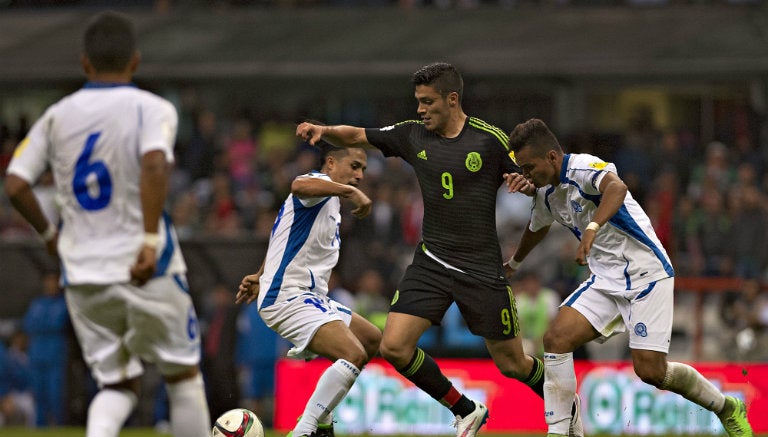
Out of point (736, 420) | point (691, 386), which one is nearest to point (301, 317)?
point (691, 386)

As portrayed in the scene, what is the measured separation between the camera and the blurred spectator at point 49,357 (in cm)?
1551

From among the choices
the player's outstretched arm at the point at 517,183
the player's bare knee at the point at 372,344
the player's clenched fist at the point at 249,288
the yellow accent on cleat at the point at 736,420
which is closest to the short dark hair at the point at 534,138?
the player's outstretched arm at the point at 517,183

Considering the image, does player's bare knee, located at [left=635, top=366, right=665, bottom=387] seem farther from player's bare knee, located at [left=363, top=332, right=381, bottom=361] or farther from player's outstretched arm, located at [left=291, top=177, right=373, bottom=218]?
player's outstretched arm, located at [left=291, top=177, right=373, bottom=218]

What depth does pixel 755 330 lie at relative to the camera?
15227 mm

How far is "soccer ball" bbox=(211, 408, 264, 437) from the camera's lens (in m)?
8.99

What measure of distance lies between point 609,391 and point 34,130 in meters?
8.72

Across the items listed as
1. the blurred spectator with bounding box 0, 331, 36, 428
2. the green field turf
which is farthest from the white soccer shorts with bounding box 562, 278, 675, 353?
the blurred spectator with bounding box 0, 331, 36, 428

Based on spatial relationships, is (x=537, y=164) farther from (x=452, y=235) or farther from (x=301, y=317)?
(x=301, y=317)

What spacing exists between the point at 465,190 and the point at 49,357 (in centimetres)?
847

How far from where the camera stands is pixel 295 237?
876 centimetres

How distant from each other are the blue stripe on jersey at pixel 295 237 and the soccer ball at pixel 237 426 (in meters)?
0.90

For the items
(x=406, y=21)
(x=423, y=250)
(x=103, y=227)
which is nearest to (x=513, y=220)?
(x=406, y=21)

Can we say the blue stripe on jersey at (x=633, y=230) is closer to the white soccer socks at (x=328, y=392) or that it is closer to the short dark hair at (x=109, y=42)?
the white soccer socks at (x=328, y=392)

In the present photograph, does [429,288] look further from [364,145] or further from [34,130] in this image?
[34,130]
